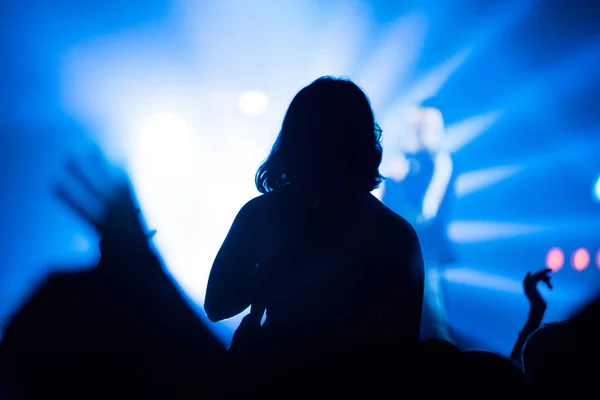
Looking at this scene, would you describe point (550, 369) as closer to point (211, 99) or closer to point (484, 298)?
point (211, 99)

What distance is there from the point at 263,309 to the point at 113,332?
30 centimetres

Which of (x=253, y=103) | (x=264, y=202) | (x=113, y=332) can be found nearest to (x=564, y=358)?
(x=264, y=202)

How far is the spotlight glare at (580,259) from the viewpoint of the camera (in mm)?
3408

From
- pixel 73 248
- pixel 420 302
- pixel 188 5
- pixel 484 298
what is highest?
pixel 188 5

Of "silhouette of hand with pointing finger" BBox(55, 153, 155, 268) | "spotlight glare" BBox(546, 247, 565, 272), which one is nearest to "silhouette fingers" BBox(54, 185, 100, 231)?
"silhouette of hand with pointing finger" BBox(55, 153, 155, 268)

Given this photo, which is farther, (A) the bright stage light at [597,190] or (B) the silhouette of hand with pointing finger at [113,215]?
(A) the bright stage light at [597,190]

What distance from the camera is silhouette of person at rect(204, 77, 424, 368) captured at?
71cm

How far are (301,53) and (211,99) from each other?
0.77 meters

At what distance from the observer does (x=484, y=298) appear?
3.67 metres

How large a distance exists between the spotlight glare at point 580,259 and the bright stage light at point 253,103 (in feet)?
10.6

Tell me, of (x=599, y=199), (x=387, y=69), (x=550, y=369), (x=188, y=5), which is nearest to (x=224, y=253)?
(x=550, y=369)

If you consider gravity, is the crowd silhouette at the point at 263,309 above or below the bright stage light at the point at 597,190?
below

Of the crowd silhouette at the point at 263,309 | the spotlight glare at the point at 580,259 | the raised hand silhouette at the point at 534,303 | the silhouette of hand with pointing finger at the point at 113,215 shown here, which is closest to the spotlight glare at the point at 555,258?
the spotlight glare at the point at 580,259

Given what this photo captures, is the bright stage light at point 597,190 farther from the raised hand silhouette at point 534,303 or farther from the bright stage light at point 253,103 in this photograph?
the bright stage light at point 253,103
